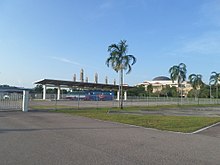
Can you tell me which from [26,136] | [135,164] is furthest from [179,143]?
[26,136]

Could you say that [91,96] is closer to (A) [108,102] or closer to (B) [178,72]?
(A) [108,102]

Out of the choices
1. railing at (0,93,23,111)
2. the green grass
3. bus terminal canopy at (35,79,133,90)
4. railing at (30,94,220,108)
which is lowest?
railing at (30,94,220,108)

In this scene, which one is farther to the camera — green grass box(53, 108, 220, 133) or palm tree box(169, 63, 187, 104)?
palm tree box(169, 63, 187, 104)

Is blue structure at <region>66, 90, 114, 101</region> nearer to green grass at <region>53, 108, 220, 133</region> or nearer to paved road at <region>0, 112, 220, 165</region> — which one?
green grass at <region>53, 108, 220, 133</region>

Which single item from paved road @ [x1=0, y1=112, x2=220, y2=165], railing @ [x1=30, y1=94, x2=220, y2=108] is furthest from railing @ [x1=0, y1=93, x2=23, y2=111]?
paved road @ [x1=0, y1=112, x2=220, y2=165]

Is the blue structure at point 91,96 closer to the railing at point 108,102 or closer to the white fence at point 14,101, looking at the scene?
the railing at point 108,102

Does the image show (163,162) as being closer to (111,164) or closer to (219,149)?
(111,164)

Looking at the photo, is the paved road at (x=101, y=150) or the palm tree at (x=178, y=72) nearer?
the paved road at (x=101, y=150)

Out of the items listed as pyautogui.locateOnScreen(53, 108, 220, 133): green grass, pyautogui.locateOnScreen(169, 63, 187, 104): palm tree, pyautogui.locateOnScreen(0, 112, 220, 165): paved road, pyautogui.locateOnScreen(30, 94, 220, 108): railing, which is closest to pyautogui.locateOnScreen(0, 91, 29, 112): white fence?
pyautogui.locateOnScreen(53, 108, 220, 133): green grass

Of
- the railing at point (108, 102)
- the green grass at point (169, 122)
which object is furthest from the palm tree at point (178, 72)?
the green grass at point (169, 122)

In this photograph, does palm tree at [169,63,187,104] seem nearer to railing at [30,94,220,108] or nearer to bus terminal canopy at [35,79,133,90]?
railing at [30,94,220,108]

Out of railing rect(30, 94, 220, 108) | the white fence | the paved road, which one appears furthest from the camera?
railing rect(30, 94, 220, 108)

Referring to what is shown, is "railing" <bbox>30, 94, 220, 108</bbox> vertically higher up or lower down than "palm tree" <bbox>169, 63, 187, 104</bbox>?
lower down

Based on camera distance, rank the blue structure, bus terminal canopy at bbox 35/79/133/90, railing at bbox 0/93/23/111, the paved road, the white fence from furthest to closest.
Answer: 1. the blue structure
2. bus terminal canopy at bbox 35/79/133/90
3. railing at bbox 0/93/23/111
4. the white fence
5. the paved road
